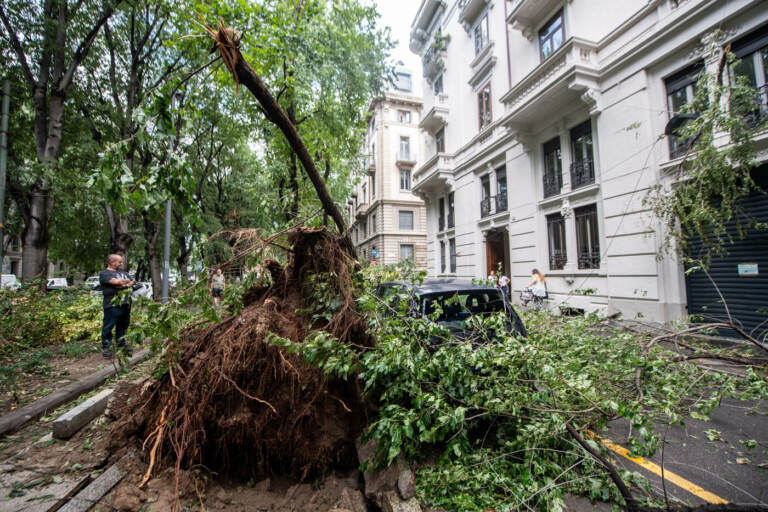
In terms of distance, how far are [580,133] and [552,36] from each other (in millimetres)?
4001

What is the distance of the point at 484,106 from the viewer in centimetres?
1509

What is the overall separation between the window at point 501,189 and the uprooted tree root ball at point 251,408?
40.0 ft

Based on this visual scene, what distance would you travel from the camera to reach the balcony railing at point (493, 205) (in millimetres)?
14020

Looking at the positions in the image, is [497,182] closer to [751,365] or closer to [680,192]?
[680,192]

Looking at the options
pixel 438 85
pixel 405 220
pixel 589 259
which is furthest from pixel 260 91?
pixel 405 220

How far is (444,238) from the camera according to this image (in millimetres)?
18422

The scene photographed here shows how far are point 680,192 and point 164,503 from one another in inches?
357

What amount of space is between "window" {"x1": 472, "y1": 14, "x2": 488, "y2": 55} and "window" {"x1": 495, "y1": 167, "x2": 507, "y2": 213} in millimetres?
5973

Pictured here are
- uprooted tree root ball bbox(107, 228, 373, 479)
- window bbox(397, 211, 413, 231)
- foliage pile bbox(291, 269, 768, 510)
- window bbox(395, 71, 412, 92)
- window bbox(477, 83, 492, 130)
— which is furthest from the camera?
window bbox(395, 71, 412, 92)

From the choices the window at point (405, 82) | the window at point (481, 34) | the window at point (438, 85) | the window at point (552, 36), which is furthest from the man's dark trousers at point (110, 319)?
the window at point (405, 82)

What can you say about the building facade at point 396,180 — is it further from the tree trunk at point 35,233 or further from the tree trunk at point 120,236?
the tree trunk at point 35,233

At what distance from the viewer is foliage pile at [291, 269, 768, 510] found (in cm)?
238

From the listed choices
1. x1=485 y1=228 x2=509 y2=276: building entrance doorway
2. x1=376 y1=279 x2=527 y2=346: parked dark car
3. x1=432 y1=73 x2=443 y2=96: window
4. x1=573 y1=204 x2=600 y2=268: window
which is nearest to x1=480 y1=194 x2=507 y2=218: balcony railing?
x1=485 y1=228 x2=509 y2=276: building entrance doorway

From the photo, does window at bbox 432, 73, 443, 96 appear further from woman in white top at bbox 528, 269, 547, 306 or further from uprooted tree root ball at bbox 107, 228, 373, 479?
uprooted tree root ball at bbox 107, 228, 373, 479
